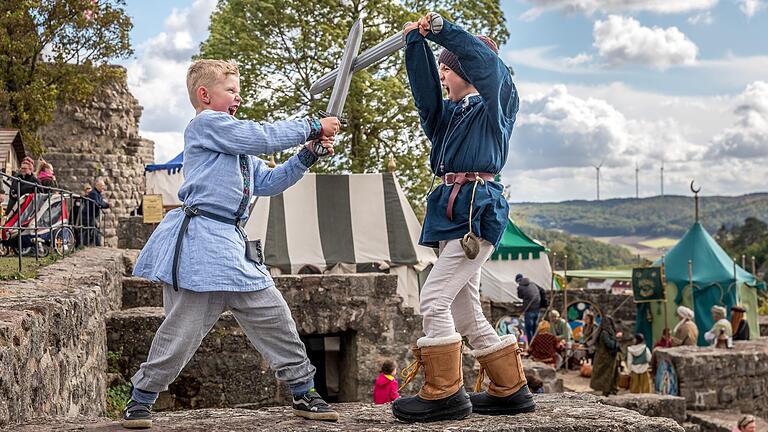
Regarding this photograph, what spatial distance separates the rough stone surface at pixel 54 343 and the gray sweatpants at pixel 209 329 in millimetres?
496

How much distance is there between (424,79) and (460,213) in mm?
615

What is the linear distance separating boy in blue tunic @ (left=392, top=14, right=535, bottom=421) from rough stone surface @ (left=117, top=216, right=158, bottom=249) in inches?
585

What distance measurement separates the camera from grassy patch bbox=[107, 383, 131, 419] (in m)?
6.95

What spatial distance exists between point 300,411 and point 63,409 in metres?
1.61

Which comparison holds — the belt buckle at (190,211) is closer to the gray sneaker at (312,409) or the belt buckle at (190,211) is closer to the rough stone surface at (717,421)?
the gray sneaker at (312,409)

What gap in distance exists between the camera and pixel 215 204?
3.66 meters

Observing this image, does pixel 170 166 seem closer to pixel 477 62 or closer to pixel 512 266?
pixel 512 266

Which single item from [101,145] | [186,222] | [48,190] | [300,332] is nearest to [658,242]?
[101,145]

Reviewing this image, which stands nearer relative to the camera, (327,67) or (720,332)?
(720,332)

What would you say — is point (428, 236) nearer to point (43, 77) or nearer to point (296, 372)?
point (296, 372)

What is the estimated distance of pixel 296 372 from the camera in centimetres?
375

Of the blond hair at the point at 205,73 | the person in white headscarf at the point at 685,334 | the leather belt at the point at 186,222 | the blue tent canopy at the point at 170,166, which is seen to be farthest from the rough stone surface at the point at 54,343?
the blue tent canopy at the point at 170,166

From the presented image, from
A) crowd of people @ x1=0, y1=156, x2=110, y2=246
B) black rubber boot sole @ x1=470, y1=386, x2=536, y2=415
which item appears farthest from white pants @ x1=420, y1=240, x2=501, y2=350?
crowd of people @ x1=0, y1=156, x2=110, y2=246

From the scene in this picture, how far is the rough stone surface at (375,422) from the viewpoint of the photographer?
361 cm
